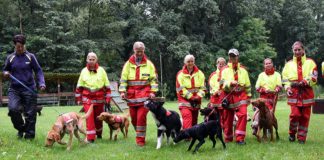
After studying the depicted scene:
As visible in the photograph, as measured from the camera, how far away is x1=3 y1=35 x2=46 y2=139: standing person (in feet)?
29.0

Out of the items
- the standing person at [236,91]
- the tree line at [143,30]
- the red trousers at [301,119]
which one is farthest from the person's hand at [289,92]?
the tree line at [143,30]

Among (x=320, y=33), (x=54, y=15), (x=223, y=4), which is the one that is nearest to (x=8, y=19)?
(x=54, y=15)

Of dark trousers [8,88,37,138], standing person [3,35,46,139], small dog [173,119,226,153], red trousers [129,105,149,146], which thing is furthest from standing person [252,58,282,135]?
dark trousers [8,88,37,138]

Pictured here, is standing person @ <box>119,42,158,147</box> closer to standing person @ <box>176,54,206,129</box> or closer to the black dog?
the black dog

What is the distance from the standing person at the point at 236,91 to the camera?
872 centimetres

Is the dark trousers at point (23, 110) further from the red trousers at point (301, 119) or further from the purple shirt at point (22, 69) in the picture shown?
the red trousers at point (301, 119)

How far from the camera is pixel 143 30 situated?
38.6 m

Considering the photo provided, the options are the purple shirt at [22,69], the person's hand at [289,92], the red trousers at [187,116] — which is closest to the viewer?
the person's hand at [289,92]

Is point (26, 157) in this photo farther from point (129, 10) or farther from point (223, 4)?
point (223, 4)

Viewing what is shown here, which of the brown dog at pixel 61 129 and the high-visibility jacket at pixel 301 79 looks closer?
the brown dog at pixel 61 129

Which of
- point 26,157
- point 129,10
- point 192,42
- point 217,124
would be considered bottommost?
point 26,157

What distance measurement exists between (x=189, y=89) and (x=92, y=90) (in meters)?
2.32

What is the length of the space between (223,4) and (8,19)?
21381 millimetres

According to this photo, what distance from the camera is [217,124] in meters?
8.15
